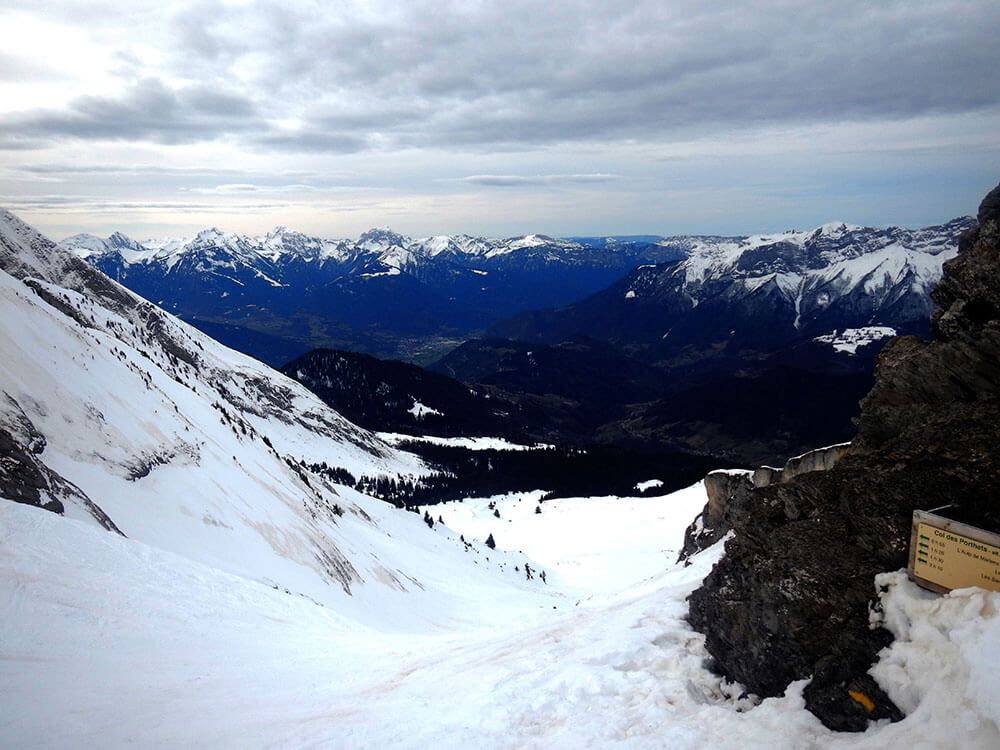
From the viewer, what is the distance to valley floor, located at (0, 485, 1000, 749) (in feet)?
30.6

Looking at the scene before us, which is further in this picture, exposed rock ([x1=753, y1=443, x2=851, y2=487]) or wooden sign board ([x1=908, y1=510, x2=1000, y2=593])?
exposed rock ([x1=753, y1=443, x2=851, y2=487])

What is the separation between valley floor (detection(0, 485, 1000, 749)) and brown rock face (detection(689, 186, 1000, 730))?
0.60 m

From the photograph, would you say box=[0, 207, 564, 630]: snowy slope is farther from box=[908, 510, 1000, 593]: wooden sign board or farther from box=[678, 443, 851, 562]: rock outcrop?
box=[908, 510, 1000, 593]: wooden sign board

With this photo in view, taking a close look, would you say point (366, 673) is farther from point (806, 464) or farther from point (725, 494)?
point (725, 494)

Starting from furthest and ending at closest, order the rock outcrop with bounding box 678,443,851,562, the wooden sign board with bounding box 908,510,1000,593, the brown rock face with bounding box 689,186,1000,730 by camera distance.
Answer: the rock outcrop with bounding box 678,443,851,562 → the brown rock face with bounding box 689,186,1000,730 → the wooden sign board with bounding box 908,510,1000,593

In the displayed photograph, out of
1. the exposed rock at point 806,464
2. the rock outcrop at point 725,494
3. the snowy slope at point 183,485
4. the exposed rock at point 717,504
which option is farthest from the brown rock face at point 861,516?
the snowy slope at point 183,485

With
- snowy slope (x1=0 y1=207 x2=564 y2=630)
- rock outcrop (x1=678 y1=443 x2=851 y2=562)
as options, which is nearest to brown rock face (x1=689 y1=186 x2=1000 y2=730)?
rock outcrop (x1=678 y1=443 x2=851 y2=562)

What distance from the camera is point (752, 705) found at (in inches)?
453

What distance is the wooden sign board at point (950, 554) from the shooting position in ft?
30.4

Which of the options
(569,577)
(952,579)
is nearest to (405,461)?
(569,577)

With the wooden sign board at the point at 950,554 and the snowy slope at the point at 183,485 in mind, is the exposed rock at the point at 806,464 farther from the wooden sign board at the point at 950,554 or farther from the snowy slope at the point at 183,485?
the snowy slope at the point at 183,485

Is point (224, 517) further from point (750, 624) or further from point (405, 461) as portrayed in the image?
point (405, 461)

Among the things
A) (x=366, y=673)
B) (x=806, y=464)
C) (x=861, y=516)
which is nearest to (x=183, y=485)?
(x=366, y=673)

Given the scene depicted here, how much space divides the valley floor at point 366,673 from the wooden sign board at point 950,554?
0.88 ft
